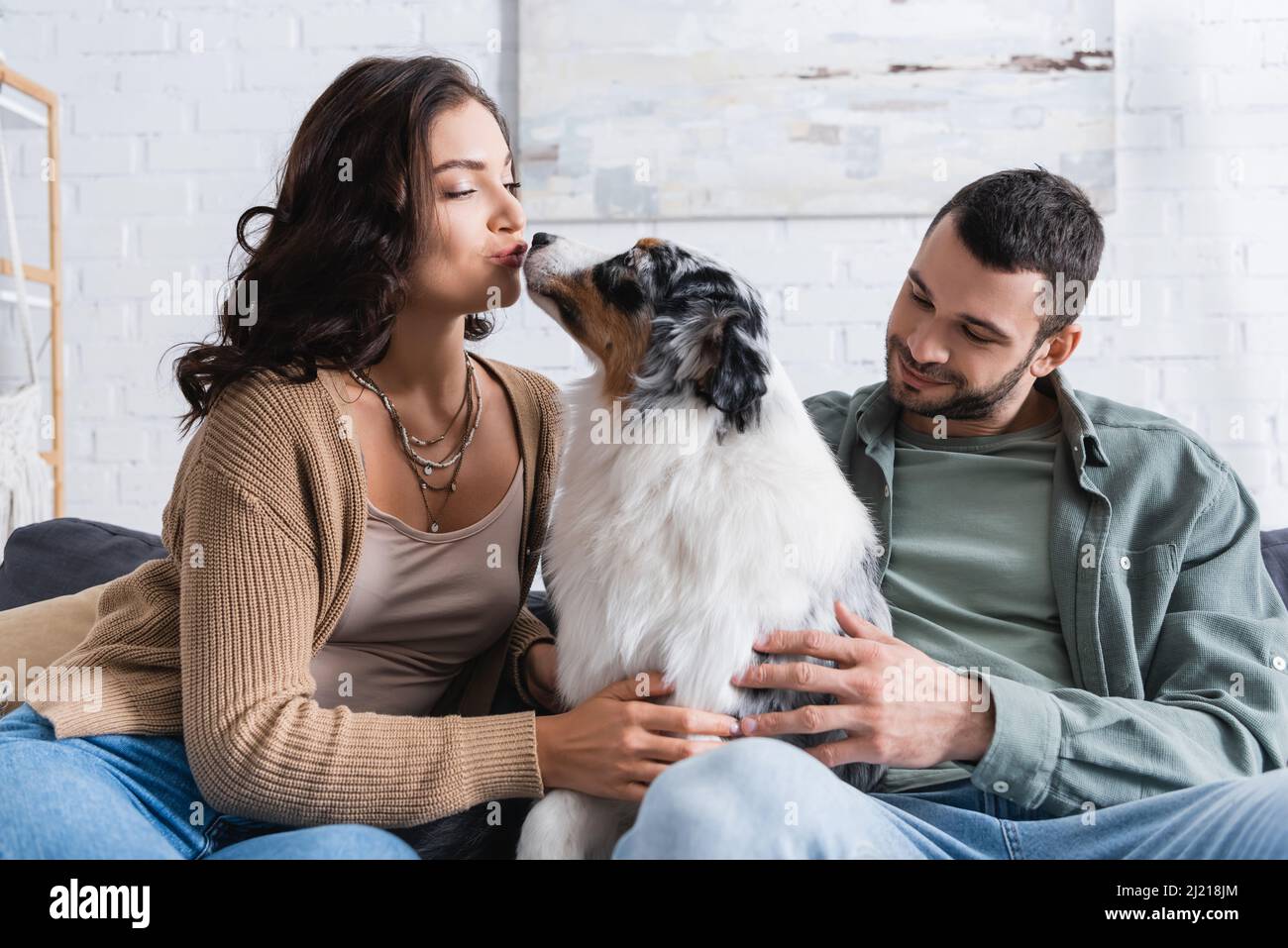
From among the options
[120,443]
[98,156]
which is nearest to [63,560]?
[120,443]

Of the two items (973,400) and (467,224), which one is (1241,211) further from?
(467,224)

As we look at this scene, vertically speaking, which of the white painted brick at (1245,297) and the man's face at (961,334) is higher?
the white painted brick at (1245,297)

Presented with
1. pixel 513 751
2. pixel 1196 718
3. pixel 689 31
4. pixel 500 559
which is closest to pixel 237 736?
pixel 513 751

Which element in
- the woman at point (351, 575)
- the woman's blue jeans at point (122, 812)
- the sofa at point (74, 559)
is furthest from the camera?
the sofa at point (74, 559)

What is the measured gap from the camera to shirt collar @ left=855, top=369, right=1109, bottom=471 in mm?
1696

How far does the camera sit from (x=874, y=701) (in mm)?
1356

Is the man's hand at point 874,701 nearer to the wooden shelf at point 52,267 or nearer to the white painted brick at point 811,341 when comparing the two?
the white painted brick at point 811,341

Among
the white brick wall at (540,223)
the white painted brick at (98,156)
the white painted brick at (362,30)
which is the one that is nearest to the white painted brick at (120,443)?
the white brick wall at (540,223)

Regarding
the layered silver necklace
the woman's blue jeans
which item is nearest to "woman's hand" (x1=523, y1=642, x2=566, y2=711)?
the layered silver necklace

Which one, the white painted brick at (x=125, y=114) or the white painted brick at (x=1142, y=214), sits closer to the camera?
the white painted brick at (x=1142, y=214)

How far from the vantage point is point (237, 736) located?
1.33 m

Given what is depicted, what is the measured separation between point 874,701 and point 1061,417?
2.32ft

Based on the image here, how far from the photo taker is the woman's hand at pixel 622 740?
131 cm
